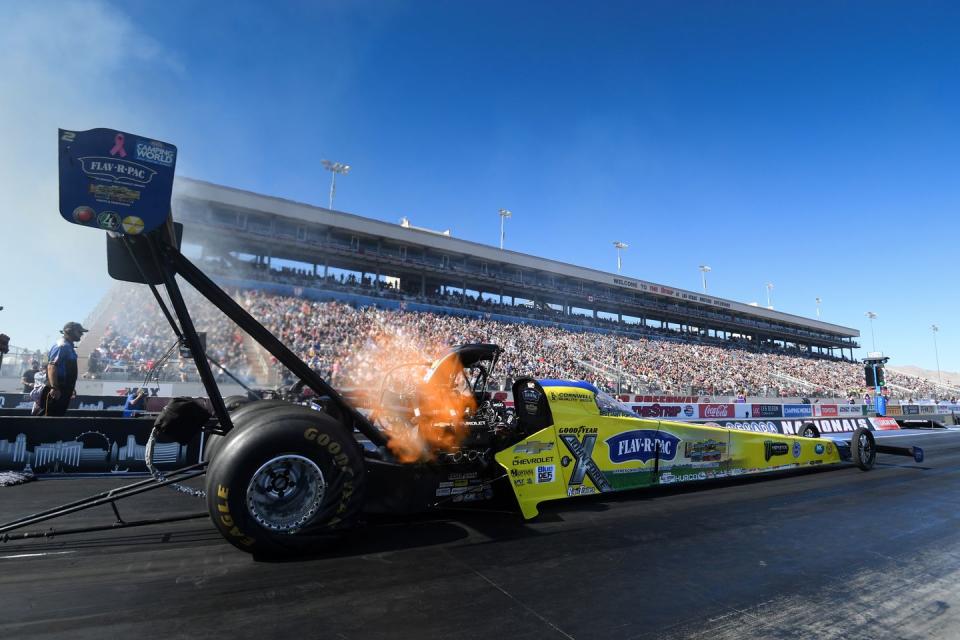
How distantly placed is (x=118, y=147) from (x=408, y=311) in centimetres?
2751

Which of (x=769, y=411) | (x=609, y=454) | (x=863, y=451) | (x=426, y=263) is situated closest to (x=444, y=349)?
(x=609, y=454)

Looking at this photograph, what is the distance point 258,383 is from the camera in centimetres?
1538

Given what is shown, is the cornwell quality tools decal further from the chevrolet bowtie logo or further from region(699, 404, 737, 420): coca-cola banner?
region(699, 404, 737, 420): coca-cola banner

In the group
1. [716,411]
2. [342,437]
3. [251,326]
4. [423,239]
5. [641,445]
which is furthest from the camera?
[423,239]

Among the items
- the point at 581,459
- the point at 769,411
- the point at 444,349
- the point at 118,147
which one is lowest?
the point at 581,459

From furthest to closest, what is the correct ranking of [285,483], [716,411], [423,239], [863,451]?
[423,239] → [716,411] → [863,451] → [285,483]

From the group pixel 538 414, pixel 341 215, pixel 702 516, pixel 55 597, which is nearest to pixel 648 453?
pixel 702 516

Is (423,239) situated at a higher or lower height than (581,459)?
higher

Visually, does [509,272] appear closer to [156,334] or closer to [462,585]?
[156,334]

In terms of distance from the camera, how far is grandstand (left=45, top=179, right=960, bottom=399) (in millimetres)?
18000

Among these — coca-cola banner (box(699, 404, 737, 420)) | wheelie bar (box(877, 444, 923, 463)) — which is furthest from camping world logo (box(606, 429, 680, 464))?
coca-cola banner (box(699, 404, 737, 420))

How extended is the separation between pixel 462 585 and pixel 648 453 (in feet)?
12.4

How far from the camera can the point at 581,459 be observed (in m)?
5.79

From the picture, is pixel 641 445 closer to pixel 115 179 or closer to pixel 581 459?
pixel 581 459
